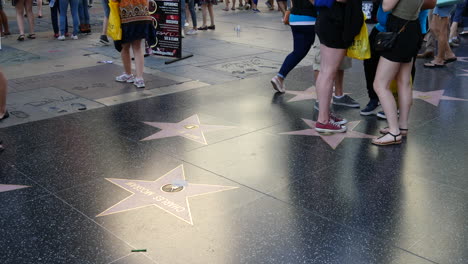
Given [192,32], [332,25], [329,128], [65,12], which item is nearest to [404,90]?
[329,128]

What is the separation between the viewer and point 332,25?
5117 millimetres

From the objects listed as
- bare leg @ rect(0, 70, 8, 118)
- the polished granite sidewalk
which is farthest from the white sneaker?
bare leg @ rect(0, 70, 8, 118)

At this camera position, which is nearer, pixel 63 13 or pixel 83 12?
pixel 63 13

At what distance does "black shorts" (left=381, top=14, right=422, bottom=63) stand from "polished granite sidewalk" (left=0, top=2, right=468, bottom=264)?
911 millimetres

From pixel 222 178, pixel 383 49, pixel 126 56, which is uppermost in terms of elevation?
pixel 383 49

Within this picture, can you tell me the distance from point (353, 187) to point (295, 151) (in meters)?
0.93

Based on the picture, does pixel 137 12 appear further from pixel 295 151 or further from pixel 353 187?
pixel 353 187

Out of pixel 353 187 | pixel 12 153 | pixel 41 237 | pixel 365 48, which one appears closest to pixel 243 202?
pixel 353 187

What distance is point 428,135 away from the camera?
542 centimetres

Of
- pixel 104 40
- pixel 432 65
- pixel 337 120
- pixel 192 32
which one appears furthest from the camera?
pixel 192 32

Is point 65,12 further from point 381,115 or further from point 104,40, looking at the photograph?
point 381,115

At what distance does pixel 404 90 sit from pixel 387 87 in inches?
10.9

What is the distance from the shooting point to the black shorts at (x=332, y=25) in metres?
5.06

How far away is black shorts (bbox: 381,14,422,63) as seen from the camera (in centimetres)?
482
